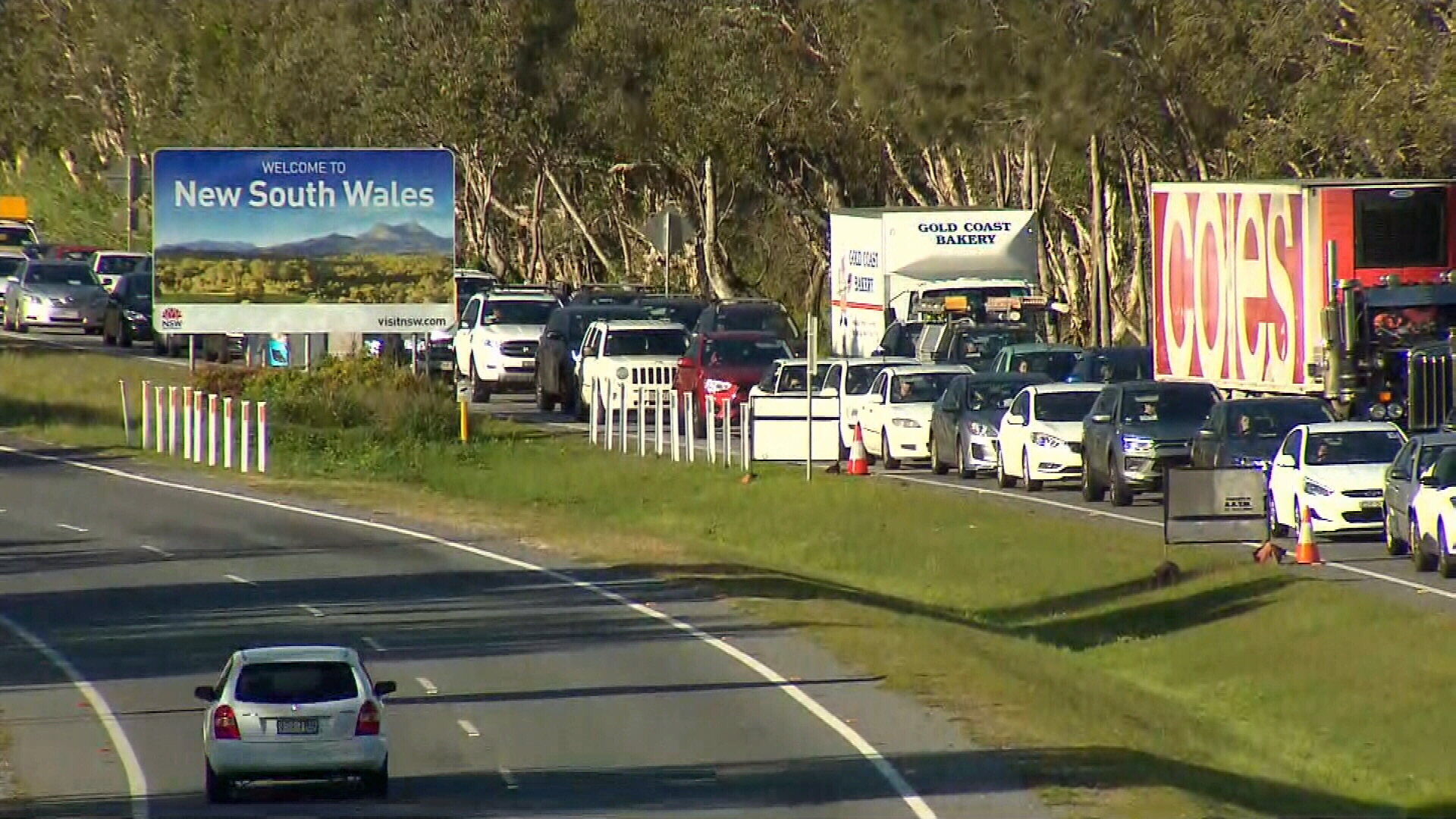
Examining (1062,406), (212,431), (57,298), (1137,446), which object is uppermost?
(57,298)

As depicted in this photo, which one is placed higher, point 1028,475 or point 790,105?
point 790,105

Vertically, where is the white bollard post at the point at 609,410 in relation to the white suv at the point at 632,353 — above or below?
below

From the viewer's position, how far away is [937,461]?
41.5m

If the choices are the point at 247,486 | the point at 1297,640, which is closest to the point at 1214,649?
the point at 1297,640

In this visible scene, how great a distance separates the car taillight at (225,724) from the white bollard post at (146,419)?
31.1 metres

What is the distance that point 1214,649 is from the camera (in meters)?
28.9

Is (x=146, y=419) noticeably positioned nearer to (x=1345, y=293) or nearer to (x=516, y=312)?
(x=516, y=312)

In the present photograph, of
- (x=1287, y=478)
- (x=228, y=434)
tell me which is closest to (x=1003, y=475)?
(x=1287, y=478)

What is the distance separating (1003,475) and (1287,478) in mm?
8287

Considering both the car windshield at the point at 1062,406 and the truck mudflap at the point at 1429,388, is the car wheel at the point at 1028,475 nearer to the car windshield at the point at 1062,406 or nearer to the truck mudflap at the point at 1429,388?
the car windshield at the point at 1062,406

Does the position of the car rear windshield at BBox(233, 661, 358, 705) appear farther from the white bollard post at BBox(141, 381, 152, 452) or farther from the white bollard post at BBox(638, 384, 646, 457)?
the white bollard post at BBox(141, 381, 152, 452)

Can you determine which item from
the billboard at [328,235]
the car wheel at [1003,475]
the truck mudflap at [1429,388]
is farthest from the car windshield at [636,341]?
the truck mudflap at [1429,388]

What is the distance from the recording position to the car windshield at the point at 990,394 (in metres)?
39.8

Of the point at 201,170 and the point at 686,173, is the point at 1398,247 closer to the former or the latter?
the point at 201,170
